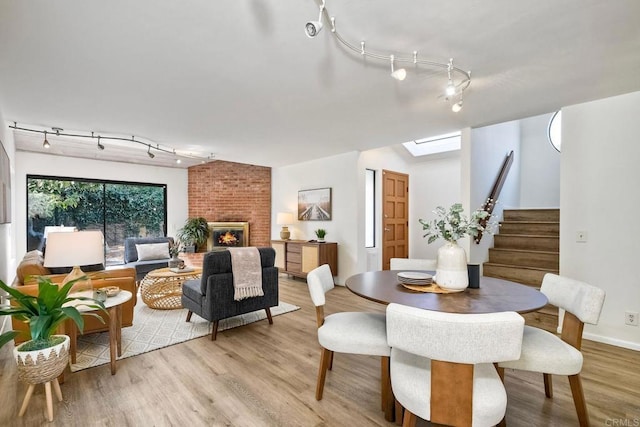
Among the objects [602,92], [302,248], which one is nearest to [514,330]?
[602,92]

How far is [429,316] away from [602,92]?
10.3 feet

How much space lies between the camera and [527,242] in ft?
13.6

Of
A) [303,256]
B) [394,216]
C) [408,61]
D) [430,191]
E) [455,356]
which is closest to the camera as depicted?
[455,356]

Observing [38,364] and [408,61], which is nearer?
[38,364]

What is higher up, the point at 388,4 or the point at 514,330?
the point at 388,4

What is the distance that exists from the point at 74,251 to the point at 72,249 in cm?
2

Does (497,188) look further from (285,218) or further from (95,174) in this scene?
(95,174)

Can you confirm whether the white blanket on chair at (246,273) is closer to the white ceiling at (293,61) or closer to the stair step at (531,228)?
the white ceiling at (293,61)

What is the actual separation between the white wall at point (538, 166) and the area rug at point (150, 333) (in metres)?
4.57

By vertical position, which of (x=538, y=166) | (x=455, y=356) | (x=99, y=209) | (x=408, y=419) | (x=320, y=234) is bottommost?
(x=408, y=419)

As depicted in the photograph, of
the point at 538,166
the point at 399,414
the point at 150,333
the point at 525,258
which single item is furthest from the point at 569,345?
the point at 538,166

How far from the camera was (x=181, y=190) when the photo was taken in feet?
24.6

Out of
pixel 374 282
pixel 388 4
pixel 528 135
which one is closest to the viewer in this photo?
pixel 388 4

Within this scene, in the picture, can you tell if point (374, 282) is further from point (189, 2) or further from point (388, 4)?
point (189, 2)
